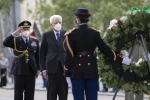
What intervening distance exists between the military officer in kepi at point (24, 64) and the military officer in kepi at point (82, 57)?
272 centimetres

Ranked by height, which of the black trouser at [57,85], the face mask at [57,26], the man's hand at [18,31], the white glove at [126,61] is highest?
the face mask at [57,26]

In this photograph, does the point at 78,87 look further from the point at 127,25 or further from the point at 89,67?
the point at 127,25

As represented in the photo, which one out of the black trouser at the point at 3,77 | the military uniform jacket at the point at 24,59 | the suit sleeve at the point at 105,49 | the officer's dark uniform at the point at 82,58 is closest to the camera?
the officer's dark uniform at the point at 82,58

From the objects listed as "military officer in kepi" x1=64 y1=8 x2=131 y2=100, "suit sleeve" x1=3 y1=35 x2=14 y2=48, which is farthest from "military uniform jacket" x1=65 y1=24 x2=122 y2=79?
"suit sleeve" x1=3 y1=35 x2=14 y2=48

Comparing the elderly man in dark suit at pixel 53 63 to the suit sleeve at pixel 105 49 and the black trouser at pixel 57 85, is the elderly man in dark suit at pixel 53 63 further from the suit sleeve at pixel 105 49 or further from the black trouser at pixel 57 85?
the suit sleeve at pixel 105 49

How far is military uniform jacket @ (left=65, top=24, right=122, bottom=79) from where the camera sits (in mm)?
8492

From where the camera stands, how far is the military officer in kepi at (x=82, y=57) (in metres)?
8.48

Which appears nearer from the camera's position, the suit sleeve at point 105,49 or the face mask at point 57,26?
the suit sleeve at point 105,49

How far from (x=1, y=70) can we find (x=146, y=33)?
1755 centimetres

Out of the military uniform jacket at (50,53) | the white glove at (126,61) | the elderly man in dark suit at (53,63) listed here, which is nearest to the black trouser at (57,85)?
the elderly man in dark suit at (53,63)

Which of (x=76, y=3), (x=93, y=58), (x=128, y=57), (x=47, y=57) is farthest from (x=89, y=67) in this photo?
(x=76, y=3)

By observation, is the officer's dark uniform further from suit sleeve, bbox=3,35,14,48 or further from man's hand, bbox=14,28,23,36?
suit sleeve, bbox=3,35,14,48

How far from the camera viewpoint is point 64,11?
127 feet

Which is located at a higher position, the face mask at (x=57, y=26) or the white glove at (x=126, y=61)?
the face mask at (x=57, y=26)
